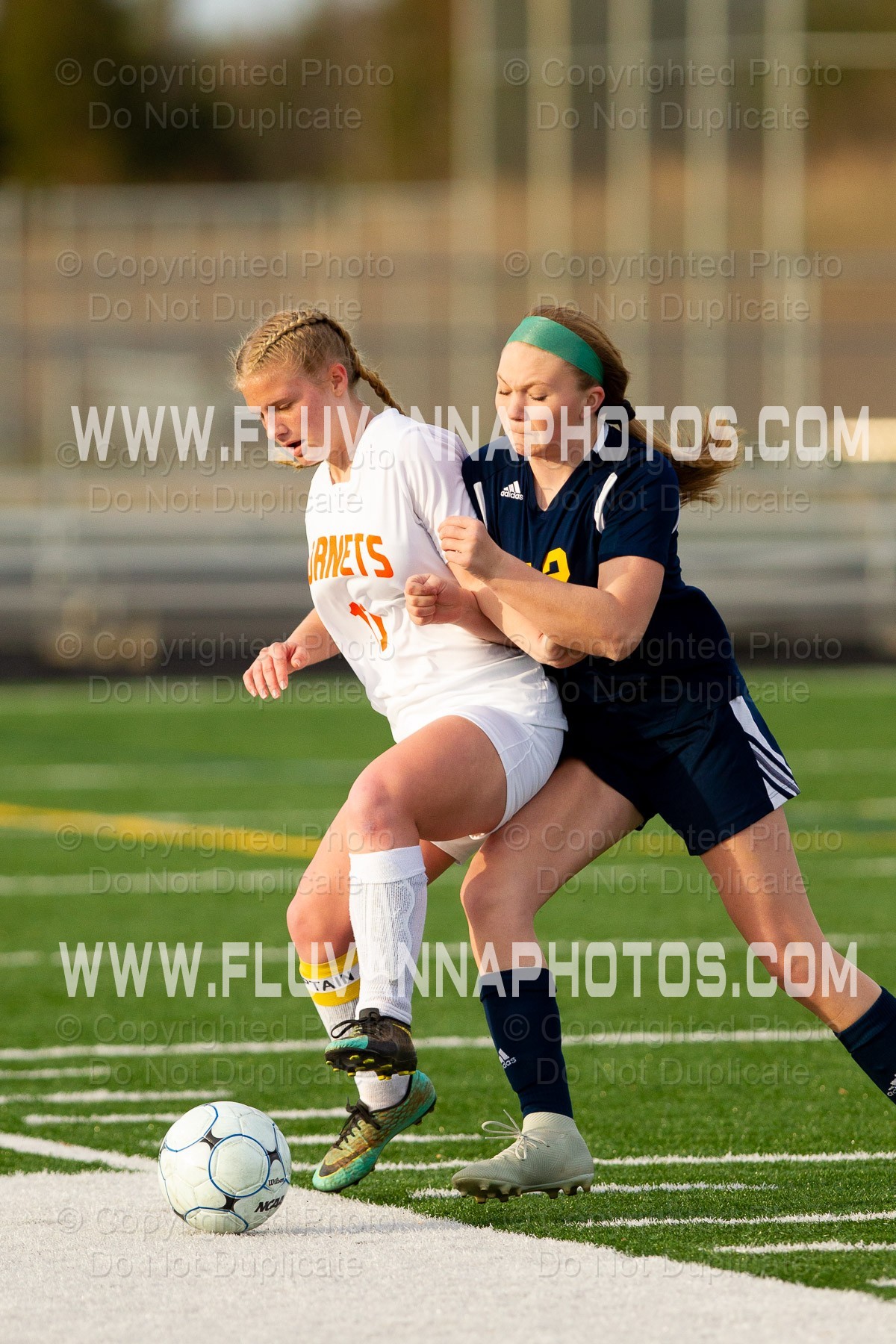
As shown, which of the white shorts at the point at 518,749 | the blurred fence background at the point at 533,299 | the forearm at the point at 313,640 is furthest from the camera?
the blurred fence background at the point at 533,299

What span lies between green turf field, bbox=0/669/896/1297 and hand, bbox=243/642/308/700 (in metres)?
1.18

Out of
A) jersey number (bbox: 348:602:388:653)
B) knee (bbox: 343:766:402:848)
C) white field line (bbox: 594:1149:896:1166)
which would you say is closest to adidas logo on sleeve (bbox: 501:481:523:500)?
jersey number (bbox: 348:602:388:653)

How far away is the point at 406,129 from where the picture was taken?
177 ft

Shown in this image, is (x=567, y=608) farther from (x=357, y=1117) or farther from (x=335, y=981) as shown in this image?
(x=357, y=1117)

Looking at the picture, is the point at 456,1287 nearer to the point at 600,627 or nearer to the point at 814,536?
the point at 600,627

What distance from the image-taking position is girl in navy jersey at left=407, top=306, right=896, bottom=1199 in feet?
14.5

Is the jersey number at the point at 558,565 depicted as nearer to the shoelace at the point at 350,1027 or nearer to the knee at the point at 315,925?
the knee at the point at 315,925

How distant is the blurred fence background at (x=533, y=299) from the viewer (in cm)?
2492

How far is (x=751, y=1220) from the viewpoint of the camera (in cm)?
435

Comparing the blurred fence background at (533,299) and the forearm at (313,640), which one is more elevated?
the blurred fence background at (533,299)

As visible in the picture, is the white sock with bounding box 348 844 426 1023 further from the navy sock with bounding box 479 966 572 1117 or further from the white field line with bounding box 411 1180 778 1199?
the white field line with bounding box 411 1180 778 1199

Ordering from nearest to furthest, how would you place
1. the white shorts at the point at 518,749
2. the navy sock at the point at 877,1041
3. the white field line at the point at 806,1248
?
the white field line at the point at 806,1248, the white shorts at the point at 518,749, the navy sock at the point at 877,1041

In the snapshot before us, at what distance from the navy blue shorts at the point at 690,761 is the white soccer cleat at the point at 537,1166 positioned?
68cm

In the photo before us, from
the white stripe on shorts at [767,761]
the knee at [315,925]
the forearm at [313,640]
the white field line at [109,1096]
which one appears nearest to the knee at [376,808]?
the knee at [315,925]
